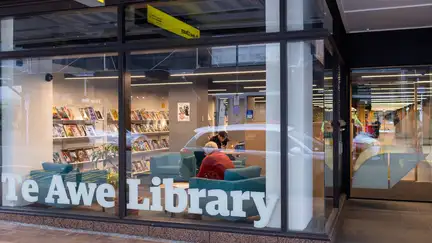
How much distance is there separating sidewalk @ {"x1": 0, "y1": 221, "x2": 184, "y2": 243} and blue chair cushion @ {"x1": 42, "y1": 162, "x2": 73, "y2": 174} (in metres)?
0.87

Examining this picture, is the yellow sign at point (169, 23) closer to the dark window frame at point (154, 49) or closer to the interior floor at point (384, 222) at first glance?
the dark window frame at point (154, 49)

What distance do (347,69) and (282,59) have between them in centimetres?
358

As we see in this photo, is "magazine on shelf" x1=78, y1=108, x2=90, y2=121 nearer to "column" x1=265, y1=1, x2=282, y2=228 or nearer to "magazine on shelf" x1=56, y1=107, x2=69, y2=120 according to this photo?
"magazine on shelf" x1=56, y1=107, x2=69, y2=120

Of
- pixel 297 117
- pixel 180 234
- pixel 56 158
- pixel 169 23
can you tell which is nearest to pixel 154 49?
pixel 169 23

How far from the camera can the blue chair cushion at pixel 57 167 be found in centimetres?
615

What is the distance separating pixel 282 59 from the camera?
4.59m

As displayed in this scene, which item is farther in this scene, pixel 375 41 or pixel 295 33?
pixel 375 41

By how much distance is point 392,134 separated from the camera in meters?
7.82

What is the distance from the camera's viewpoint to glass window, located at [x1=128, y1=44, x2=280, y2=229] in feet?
15.7

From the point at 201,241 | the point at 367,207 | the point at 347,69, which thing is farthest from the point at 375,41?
the point at 201,241

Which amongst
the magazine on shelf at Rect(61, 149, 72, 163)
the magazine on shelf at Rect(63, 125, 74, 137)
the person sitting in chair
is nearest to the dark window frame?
→ the magazine on shelf at Rect(61, 149, 72, 163)

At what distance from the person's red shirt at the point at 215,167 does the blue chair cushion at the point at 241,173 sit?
0.13 meters

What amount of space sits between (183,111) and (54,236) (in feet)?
18.9

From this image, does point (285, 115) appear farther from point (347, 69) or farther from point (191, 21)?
point (347, 69)
